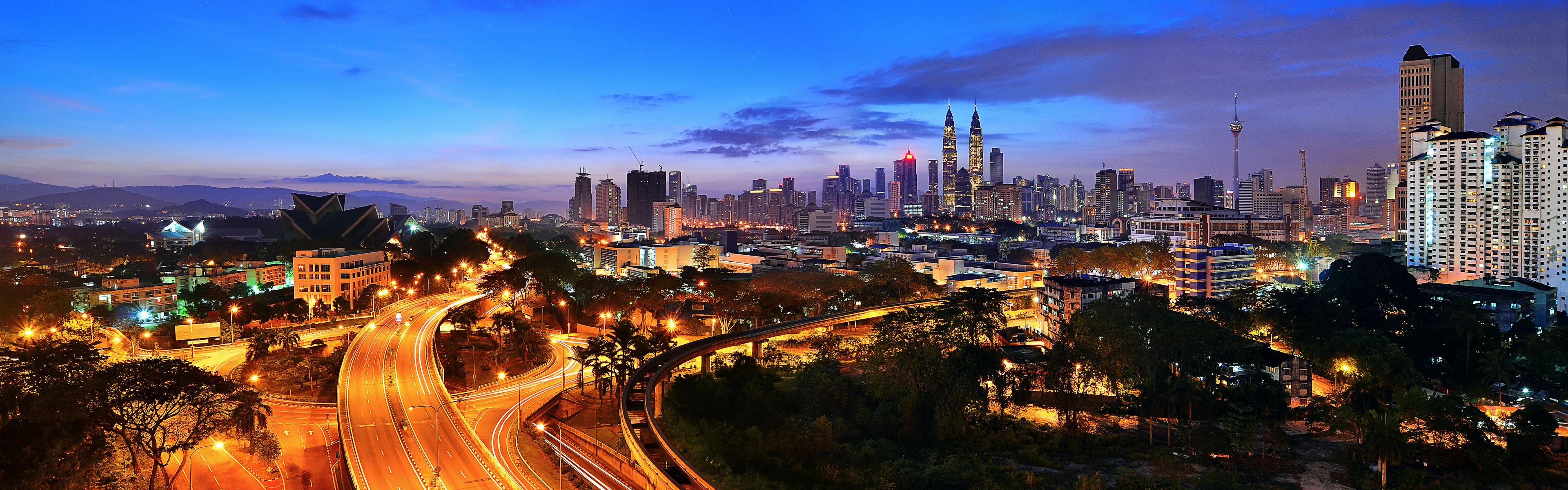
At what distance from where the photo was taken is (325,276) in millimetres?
49719

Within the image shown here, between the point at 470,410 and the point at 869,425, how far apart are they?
45.3 ft

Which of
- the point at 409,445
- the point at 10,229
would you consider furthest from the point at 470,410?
the point at 10,229

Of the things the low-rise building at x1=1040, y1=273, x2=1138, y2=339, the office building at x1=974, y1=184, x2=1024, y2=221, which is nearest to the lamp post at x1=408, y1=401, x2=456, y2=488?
the low-rise building at x1=1040, y1=273, x2=1138, y2=339

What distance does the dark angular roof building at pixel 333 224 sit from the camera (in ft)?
239

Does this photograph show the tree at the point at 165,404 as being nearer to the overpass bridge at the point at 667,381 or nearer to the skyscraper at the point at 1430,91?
the overpass bridge at the point at 667,381

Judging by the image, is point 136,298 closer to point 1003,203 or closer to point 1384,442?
point 1384,442

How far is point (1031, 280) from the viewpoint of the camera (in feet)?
200

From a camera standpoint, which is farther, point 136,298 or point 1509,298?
point 136,298

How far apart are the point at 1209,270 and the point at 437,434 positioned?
145 ft

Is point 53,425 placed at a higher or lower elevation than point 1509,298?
lower

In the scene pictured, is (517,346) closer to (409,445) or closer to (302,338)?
(302,338)

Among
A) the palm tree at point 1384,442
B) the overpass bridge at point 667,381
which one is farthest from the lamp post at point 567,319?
the palm tree at point 1384,442

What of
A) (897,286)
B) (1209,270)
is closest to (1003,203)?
(1209,270)

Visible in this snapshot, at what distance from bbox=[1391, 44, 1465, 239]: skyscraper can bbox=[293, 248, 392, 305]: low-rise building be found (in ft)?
284
